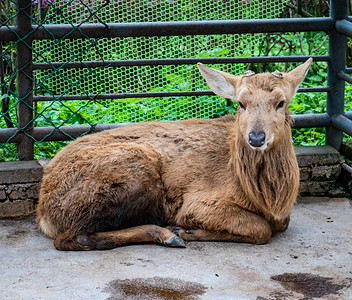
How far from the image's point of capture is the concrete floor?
4.24 meters

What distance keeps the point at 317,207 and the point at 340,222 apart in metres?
0.52

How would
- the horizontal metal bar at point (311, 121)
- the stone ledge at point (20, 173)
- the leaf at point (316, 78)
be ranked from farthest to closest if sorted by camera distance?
the leaf at point (316, 78) → the horizontal metal bar at point (311, 121) → the stone ledge at point (20, 173)

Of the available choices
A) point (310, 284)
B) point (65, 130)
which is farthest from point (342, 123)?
point (65, 130)

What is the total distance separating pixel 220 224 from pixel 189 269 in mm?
786

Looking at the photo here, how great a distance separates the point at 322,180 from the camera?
6.64 m

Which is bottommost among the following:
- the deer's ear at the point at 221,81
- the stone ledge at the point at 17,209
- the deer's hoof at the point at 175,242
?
the deer's hoof at the point at 175,242

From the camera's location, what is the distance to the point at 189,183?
566cm

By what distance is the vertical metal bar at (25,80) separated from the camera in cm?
614

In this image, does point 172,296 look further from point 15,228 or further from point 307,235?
point 15,228

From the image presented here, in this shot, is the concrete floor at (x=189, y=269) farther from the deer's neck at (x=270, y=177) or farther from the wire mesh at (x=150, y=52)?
the wire mesh at (x=150, y=52)

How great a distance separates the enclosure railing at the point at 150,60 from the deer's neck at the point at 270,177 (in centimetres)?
135

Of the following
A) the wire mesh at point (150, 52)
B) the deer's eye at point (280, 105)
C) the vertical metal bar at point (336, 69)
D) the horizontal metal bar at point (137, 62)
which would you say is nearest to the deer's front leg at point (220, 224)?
the deer's eye at point (280, 105)

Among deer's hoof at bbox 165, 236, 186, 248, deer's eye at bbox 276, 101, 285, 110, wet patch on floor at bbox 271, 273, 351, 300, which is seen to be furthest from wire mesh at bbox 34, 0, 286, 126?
wet patch on floor at bbox 271, 273, 351, 300

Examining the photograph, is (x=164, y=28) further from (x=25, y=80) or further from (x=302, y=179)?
(x=302, y=179)
